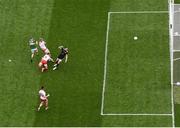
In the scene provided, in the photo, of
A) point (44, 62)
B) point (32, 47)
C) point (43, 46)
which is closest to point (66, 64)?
point (44, 62)

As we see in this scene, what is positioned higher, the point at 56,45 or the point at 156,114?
the point at 56,45

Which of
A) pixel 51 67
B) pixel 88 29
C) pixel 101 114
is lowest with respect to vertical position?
pixel 101 114

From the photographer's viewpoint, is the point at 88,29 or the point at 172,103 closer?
the point at 172,103

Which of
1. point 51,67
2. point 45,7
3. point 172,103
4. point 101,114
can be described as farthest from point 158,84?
point 45,7

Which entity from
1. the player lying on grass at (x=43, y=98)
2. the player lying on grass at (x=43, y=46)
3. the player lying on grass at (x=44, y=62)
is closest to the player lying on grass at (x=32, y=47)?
the player lying on grass at (x=43, y=46)

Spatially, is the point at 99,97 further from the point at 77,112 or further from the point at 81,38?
the point at 81,38

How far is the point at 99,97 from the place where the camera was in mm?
39219

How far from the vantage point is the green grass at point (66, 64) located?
3847cm

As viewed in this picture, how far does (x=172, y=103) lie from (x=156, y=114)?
4.28 feet

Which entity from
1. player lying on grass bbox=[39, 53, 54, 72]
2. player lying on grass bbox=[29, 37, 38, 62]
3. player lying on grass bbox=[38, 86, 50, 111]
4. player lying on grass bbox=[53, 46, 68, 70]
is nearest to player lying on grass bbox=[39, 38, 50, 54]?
player lying on grass bbox=[39, 53, 54, 72]

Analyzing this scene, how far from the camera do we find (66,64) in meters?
41.4

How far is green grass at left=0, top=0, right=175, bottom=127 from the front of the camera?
3847cm

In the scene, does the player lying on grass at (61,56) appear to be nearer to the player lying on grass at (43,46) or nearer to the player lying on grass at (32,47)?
the player lying on grass at (43,46)

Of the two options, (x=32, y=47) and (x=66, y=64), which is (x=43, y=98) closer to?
(x=66, y=64)
